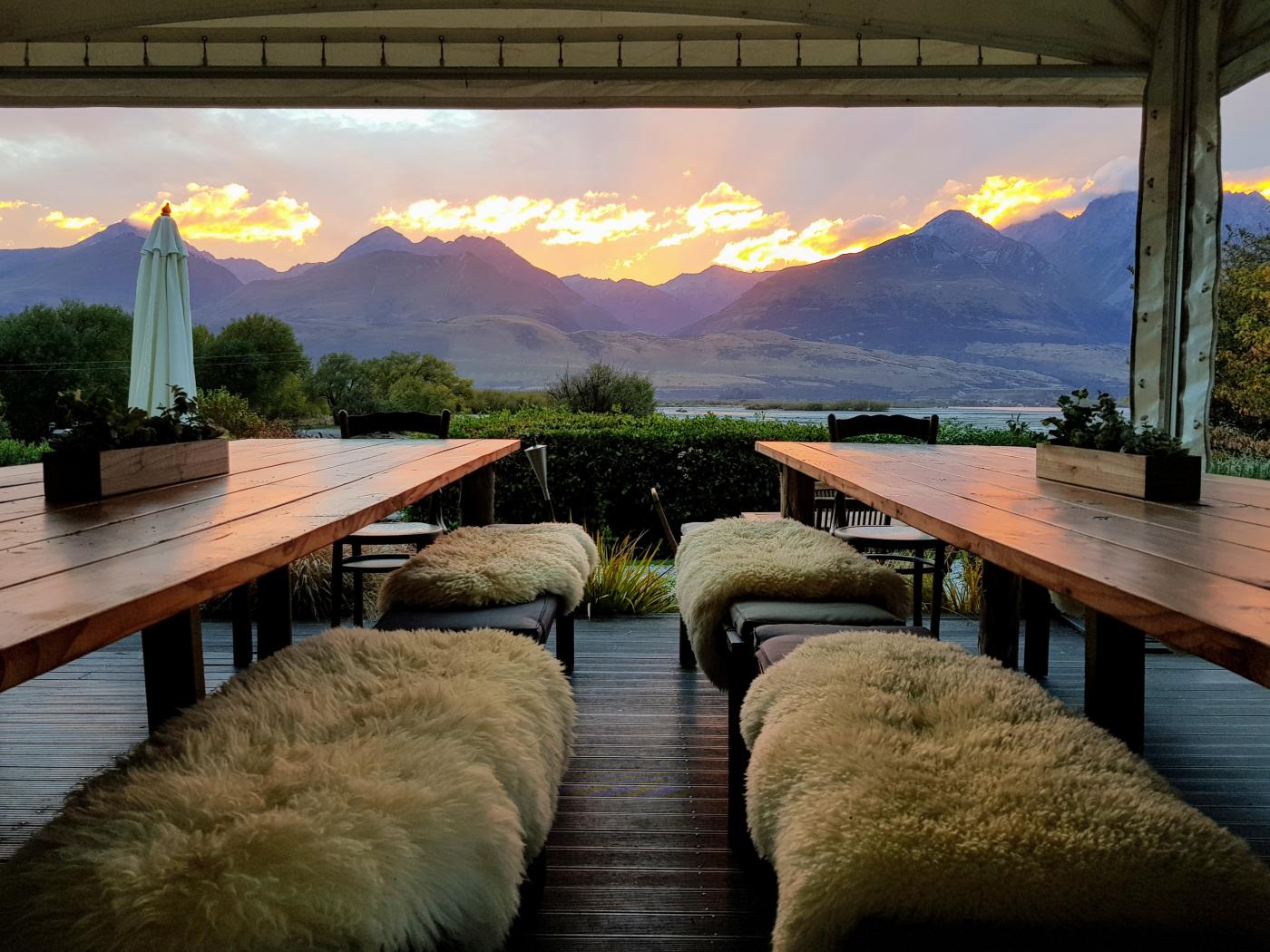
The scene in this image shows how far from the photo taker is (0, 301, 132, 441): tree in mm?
14258

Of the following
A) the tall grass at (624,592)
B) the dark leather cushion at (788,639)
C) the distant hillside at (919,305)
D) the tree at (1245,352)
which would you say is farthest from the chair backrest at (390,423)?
the distant hillside at (919,305)

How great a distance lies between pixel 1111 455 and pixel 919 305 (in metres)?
42.4

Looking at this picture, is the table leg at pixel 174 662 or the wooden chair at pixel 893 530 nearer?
the table leg at pixel 174 662

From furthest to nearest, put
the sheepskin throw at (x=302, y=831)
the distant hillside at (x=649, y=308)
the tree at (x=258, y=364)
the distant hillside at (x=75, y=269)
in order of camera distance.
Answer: the distant hillside at (x=649, y=308) → the distant hillside at (x=75, y=269) → the tree at (x=258, y=364) → the sheepskin throw at (x=302, y=831)

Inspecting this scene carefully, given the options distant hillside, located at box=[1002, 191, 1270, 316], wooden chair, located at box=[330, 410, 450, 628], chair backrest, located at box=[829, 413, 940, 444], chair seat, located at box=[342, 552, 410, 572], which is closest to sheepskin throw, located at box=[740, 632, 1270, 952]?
wooden chair, located at box=[330, 410, 450, 628]

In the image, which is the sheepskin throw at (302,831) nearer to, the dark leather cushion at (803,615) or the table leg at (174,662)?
the table leg at (174,662)

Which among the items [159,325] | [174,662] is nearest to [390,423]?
[174,662]

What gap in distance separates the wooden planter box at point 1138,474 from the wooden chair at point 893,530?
90 centimetres

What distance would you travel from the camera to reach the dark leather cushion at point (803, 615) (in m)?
1.94

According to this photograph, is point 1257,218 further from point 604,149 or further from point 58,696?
point 604,149

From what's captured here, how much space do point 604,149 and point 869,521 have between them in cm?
2733

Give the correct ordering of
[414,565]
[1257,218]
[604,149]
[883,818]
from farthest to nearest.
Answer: [604,149] → [1257,218] → [414,565] → [883,818]

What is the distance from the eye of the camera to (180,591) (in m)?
0.97

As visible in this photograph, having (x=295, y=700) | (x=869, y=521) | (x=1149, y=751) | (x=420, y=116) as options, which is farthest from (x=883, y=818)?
(x=420, y=116)
